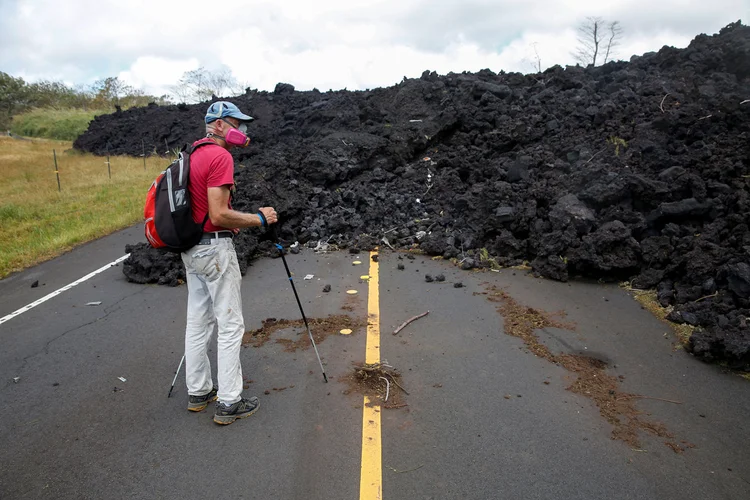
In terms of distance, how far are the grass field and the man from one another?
6545 mm

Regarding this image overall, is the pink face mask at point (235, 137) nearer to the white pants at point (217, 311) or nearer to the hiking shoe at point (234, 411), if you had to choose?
the white pants at point (217, 311)

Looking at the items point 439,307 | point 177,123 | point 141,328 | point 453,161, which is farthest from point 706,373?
point 177,123

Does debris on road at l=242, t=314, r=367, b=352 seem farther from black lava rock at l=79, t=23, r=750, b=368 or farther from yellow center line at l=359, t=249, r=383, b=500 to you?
black lava rock at l=79, t=23, r=750, b=368

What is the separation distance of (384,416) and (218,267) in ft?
5.64

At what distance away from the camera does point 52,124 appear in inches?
1822

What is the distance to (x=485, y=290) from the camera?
688 centimetres

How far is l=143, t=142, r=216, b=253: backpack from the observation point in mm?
3590

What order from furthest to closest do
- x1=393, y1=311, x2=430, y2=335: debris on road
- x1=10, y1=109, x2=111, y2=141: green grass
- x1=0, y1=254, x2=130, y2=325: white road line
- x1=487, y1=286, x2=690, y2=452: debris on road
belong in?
x1=10, y1=109, x2=111, y2=141: green grass < x1=0, y1=254, x2=130, y2=325: white road line < x1=393, y1=311, x2=430, y2=335: debris on road < x1=487, y1=286, x2=690, y2=452: debris on road

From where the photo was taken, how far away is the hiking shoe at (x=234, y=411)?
382 cm

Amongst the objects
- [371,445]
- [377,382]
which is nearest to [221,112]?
[377,382]

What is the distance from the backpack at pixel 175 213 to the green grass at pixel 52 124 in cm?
4639

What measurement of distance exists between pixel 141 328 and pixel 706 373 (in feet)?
19.4

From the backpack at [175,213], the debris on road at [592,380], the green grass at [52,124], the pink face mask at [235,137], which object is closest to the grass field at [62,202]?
the backpack at [175,213]

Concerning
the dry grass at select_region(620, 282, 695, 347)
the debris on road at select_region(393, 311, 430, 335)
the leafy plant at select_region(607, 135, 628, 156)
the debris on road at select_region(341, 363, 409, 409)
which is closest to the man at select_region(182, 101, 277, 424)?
the debris on road at select_region(341, 363, 409, 409)
